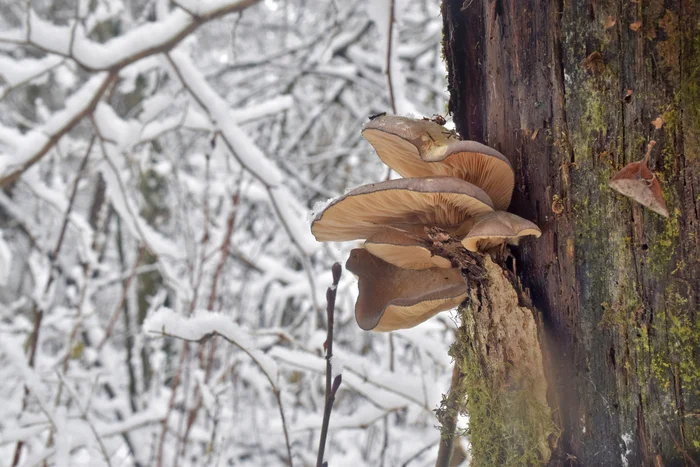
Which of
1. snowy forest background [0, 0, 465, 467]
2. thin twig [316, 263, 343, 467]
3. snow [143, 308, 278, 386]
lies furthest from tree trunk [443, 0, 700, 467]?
snow [143, 308, 278, 386]

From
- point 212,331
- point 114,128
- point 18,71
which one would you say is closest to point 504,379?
point 212,331

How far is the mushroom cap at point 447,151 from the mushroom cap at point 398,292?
171 mm

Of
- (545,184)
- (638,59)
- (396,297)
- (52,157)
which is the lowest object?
(396,297)

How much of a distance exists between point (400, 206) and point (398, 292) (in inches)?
7.3

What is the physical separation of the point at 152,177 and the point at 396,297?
505 centimetres

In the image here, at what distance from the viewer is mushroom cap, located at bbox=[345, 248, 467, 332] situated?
92cm

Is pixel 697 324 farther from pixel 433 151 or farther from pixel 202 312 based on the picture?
pixel 202 312

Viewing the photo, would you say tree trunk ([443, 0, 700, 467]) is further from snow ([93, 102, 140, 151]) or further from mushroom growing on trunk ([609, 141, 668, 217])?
snow ([93, 102, 140, 151])

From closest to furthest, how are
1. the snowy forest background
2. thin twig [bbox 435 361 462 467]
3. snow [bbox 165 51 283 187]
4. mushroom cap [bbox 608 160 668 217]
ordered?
mushroom cap [bbox 608 160 668 217] → thin twig [bbox 435 361 462 467] → the snowy forest background → snow [bbox 165 51 283 187]

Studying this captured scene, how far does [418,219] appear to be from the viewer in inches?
38.3

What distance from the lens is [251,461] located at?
5262 millimetres

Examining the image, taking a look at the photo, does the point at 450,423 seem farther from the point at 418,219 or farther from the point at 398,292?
the point at 418,219

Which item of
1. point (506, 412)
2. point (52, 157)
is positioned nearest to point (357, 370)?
point (506, 412)

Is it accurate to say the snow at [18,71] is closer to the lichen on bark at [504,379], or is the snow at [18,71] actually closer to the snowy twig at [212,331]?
the snowy twig at [212,331]
